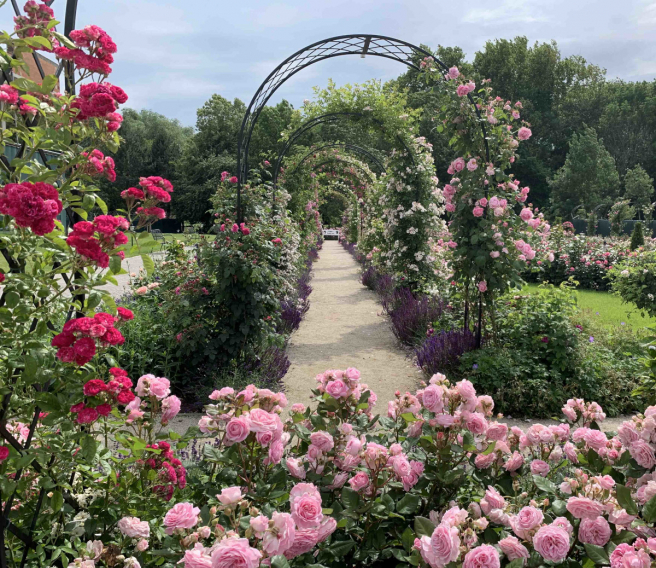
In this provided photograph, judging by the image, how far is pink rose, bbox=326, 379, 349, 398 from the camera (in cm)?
163

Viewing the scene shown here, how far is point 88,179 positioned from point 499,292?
4.48 m

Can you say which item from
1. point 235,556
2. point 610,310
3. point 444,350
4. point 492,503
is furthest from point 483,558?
point 610,310

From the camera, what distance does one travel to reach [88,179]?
67.6 inches

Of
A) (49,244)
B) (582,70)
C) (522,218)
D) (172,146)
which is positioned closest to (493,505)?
(49,244)

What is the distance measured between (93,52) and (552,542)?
82.1 inches

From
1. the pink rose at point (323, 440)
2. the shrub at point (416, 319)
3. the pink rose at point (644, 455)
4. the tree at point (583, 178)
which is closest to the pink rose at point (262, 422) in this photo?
the pink rose at point (323, 440)

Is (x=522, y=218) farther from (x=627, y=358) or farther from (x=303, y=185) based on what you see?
(x=303, y=185)

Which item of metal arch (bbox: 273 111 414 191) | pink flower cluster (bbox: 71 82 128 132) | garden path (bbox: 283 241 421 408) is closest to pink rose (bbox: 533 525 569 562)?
pink flower cluster (bbox: 71 82 128 132)

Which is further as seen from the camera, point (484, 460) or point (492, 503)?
point (484, 460)

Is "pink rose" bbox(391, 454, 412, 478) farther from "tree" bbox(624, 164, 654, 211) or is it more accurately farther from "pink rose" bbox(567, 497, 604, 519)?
"tree" bbox(624, 164, 654, 211)

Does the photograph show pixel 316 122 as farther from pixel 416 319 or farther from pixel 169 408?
pixel 169 408

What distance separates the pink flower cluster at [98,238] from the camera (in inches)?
54.4

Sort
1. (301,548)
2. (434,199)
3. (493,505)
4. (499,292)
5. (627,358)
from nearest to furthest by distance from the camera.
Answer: (301,548) < (493,505) < (627,358) < (499,292) < (434,199)

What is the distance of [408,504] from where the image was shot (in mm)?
1472
